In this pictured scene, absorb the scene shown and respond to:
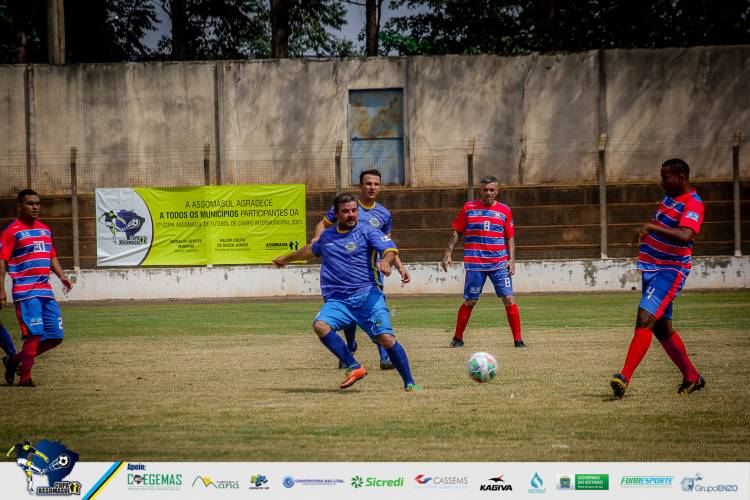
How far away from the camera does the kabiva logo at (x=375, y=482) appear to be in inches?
219

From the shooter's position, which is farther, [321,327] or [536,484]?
[321,327]

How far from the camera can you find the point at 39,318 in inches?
407


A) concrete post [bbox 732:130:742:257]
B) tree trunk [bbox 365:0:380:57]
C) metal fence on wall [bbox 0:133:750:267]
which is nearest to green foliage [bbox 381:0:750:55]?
tree trunk [bbox 365:0:380:57]

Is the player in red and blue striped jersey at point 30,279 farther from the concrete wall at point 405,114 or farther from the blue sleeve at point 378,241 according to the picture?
the concrete wall at point 405,114

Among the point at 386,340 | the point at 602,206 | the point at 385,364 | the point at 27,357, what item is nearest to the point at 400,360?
the point at 386,340

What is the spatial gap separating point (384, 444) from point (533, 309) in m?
13.6

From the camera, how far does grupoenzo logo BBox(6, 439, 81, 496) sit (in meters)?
5.70

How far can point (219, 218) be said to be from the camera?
2641cm

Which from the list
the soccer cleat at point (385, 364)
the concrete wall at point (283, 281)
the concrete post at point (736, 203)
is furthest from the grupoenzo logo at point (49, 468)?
the concrete post at point (736, 203)

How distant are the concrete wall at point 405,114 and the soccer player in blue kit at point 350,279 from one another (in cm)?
2046

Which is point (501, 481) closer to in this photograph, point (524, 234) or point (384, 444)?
point (384, 444)

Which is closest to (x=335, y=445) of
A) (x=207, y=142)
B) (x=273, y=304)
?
(x=273, y=304)

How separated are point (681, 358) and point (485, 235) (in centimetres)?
507

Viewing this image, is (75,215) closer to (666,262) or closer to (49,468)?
(666,262)
